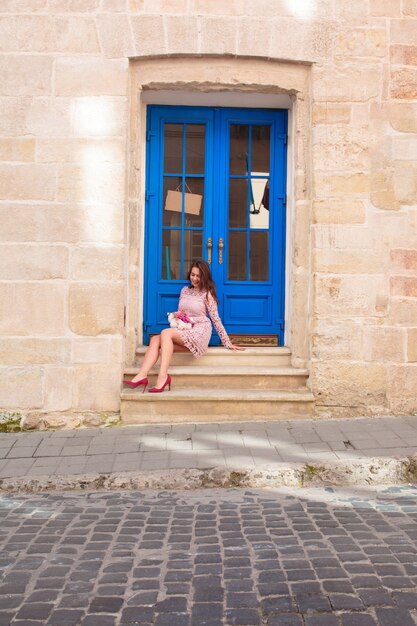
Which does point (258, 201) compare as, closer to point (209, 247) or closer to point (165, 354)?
point (209, 247)

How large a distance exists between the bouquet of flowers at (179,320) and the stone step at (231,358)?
0.32 meters

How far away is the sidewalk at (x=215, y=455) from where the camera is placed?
436cm

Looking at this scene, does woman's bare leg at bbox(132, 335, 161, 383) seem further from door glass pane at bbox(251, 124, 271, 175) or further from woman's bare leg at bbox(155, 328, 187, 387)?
door glass pane at bbox(251, 124, 271, 175)

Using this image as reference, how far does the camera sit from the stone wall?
573cm

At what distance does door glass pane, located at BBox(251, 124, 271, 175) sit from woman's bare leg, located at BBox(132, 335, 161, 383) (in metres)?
2.11

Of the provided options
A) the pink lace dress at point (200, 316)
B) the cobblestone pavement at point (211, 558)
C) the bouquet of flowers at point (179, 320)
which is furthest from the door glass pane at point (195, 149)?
the cobblestone pavement at point (211, 558)

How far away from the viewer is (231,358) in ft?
20.5

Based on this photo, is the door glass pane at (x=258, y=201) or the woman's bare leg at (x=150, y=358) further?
the door glass pane at (x=258, y=201)

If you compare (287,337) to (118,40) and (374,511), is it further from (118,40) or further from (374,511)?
(118,40)

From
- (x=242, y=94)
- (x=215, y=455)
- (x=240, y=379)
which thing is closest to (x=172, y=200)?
(x=242, y=94)

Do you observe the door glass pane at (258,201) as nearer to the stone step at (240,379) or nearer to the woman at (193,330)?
the woman at (193,330)

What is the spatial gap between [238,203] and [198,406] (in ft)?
7.27

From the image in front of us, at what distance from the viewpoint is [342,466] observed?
14.6 feet

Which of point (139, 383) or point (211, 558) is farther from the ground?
point (139, 383)
